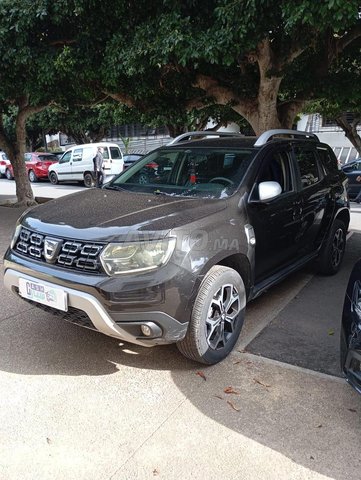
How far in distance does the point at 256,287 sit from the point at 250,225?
583 mm

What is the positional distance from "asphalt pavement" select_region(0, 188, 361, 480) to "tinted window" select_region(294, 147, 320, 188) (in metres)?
1.56

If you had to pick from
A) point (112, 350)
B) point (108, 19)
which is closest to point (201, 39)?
point (108, 19)

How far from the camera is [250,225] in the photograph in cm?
350

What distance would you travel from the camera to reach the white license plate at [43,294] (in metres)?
2.83

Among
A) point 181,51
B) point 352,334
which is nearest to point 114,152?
point 181,51

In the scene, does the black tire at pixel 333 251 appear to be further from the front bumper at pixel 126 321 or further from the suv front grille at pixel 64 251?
the suv front grille at pixel 64 251

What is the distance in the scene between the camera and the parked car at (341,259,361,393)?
2.40 metres

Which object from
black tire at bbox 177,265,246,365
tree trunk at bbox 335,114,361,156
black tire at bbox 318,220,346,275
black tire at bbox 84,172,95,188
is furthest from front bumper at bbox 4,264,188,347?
tree trunk at bbox 335,114,361,156

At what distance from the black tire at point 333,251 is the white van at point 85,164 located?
12697 millimetres

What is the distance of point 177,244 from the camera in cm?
276

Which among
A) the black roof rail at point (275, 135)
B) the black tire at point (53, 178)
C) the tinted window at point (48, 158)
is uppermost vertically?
the black roof rail at point (275, 135)

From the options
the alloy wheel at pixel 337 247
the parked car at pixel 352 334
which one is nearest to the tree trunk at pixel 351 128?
the alloy wheel at pixel 337 247

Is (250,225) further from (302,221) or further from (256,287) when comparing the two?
(302,221)

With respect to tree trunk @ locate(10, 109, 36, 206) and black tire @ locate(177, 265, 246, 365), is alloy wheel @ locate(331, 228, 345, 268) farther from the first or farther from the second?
tree trunk @ locate(10, 109, 36, 206)
